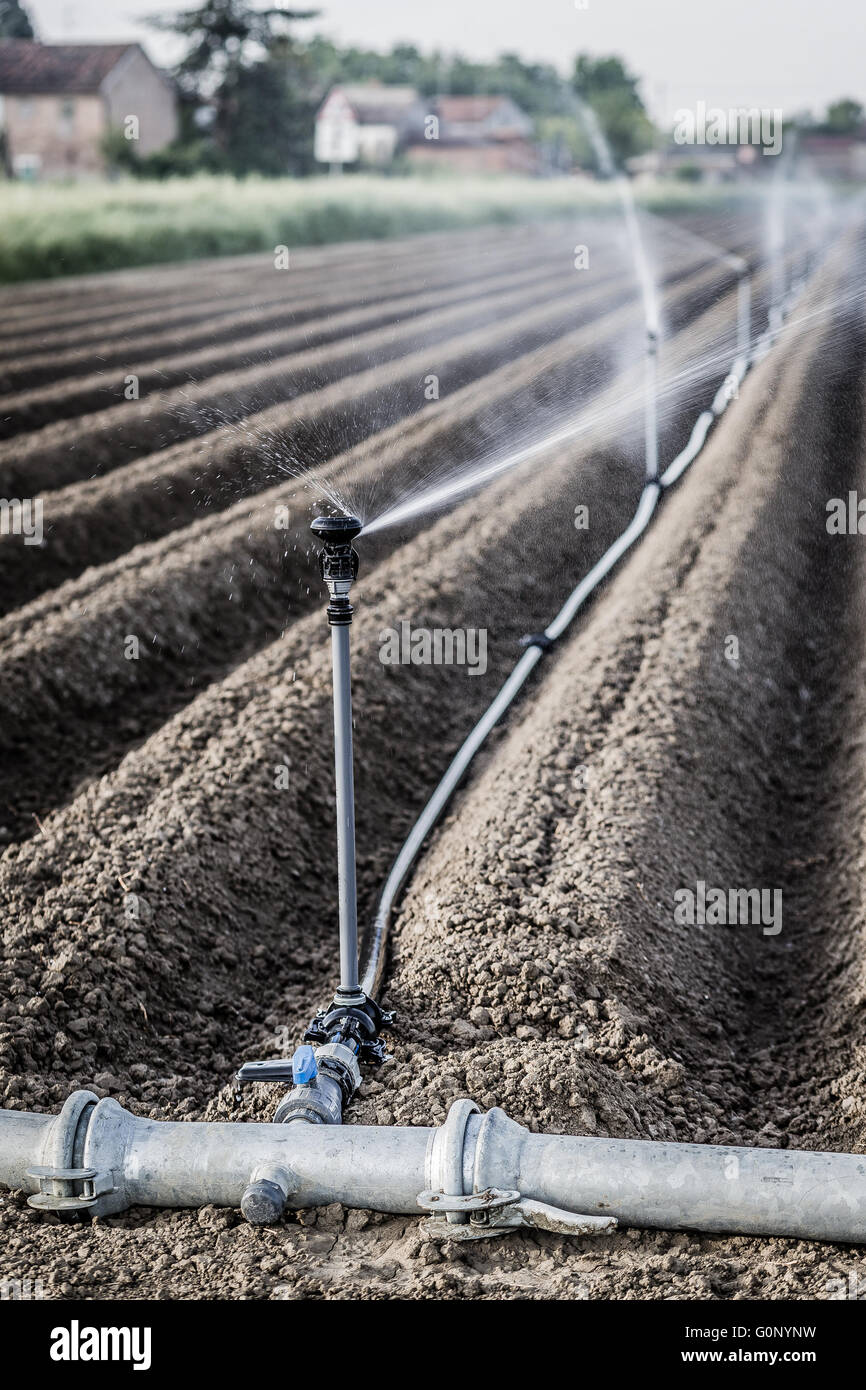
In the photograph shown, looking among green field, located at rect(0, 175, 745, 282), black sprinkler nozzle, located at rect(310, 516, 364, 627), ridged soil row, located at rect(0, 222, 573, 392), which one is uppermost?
green field, located at rect(0, 175, 745, 282)

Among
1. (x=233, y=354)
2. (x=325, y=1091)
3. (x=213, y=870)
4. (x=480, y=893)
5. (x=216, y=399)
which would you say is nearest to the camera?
(x=325, y=1091)

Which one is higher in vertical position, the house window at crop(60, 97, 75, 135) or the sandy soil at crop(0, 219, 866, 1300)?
the house window at crop(60, 97, 75, 135)

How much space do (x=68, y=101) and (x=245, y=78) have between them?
297 cm

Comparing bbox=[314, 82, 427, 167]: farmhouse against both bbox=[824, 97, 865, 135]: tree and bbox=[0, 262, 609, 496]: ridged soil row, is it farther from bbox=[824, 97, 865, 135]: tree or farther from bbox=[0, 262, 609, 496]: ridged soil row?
bbox=[824, 97, 865, 135]: tree

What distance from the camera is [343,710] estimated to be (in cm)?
327

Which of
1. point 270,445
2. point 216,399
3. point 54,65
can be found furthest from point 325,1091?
point 54,65

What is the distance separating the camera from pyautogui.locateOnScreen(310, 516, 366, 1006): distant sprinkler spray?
122 inches

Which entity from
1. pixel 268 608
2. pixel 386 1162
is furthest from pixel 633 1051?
pixel 268 608

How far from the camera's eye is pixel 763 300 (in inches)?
366

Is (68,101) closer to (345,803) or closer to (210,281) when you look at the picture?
(210,281)

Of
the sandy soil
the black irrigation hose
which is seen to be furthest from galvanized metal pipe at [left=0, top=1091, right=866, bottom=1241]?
the black irrigation hose

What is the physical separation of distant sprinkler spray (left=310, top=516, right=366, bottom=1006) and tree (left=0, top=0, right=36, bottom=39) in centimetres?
1478

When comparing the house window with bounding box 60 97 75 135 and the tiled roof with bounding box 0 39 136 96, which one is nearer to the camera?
the tiled roof with bounding box 0 39 136 96
